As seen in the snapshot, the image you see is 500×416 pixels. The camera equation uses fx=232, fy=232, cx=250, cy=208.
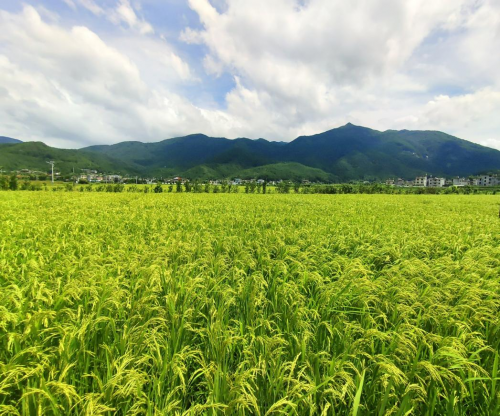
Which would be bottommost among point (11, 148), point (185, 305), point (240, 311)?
point (240, 311)

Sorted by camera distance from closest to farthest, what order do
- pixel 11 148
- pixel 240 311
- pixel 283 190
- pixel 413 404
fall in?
1. pixel 413 404
2. pixel 240 311
3. pixel 283 190
4. pixel 11 148

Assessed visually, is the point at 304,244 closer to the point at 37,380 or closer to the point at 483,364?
the point at 483,364

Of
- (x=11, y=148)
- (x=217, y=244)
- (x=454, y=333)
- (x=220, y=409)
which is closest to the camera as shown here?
(x=220, y=409)

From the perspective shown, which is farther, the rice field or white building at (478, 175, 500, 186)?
white building at (478, 175, 500, 186)

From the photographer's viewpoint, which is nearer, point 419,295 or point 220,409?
point 220,409

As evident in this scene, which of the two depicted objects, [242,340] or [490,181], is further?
[490,181]

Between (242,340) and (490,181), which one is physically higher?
(490,181)

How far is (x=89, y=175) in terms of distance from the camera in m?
182

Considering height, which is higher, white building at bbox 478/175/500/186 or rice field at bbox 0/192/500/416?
white building at bbox 478/175/500/186

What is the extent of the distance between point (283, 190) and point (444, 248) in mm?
70174

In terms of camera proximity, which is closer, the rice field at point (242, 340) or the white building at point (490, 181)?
the rice field at point (242, 340)

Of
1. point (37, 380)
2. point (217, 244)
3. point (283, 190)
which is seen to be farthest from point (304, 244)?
point (283, 190)

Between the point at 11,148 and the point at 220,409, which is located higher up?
the point at 11,148

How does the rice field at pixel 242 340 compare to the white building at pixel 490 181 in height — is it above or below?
below
